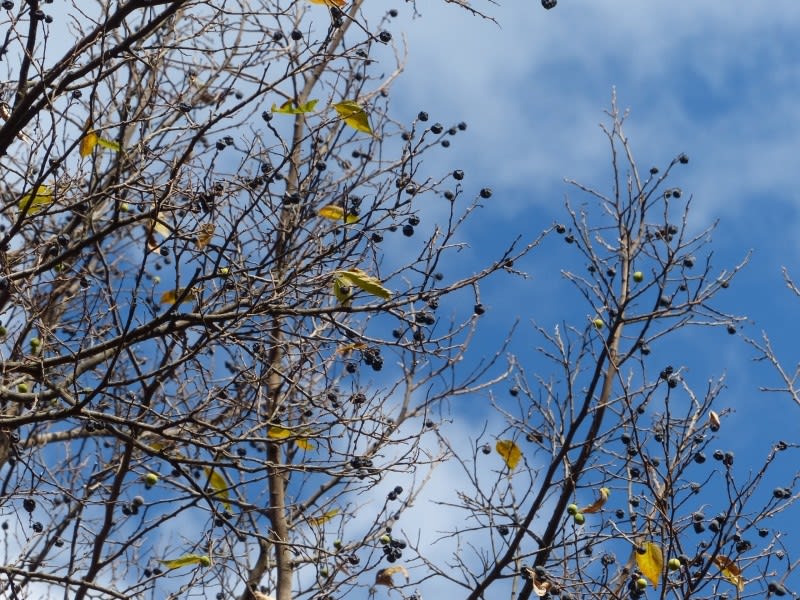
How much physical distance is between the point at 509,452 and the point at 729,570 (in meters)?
1.89

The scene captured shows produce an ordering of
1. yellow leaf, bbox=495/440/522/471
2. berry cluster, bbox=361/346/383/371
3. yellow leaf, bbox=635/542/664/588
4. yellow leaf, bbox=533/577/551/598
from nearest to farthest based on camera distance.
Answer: berry cluster, bbox=361/346/383/371 < yellow leaf, bbox=635/542/664/588 < yellow leaf, bbox=533/577/551/598 < yellow leaf, bbox=495/440/522/471

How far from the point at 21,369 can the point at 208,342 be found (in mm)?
1084

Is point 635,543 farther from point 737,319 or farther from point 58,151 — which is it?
point 58,151

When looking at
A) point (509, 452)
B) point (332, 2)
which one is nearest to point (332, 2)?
point (332, 2)

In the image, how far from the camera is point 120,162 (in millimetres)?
6062

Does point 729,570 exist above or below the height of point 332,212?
below

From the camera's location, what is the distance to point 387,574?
25.3ft

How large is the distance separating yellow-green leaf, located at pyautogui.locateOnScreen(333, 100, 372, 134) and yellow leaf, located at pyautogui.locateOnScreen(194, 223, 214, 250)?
1.02m

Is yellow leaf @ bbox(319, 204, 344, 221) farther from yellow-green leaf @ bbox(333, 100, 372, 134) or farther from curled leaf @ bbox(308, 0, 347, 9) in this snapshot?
curled leaf @ bbox(308, 0, 347, 9)

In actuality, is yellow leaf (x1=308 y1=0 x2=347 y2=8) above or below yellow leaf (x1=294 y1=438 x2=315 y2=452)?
above

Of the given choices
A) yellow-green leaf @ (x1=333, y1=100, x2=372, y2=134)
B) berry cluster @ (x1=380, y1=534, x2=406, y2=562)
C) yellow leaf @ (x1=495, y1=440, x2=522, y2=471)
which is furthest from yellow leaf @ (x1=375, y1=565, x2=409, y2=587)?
yellow-green leaf @ (x1=333, y1=100, x2=372, y2=134)

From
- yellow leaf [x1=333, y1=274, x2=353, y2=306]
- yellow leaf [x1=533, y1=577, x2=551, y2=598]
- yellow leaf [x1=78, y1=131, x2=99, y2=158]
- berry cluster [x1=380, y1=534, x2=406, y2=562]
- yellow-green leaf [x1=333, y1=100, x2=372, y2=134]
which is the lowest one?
yellow leaf [x1=533, y1=577, x2=551, y2=598]

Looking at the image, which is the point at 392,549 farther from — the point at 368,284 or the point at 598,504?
the point at 368,284

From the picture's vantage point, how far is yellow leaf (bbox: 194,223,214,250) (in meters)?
6.28
